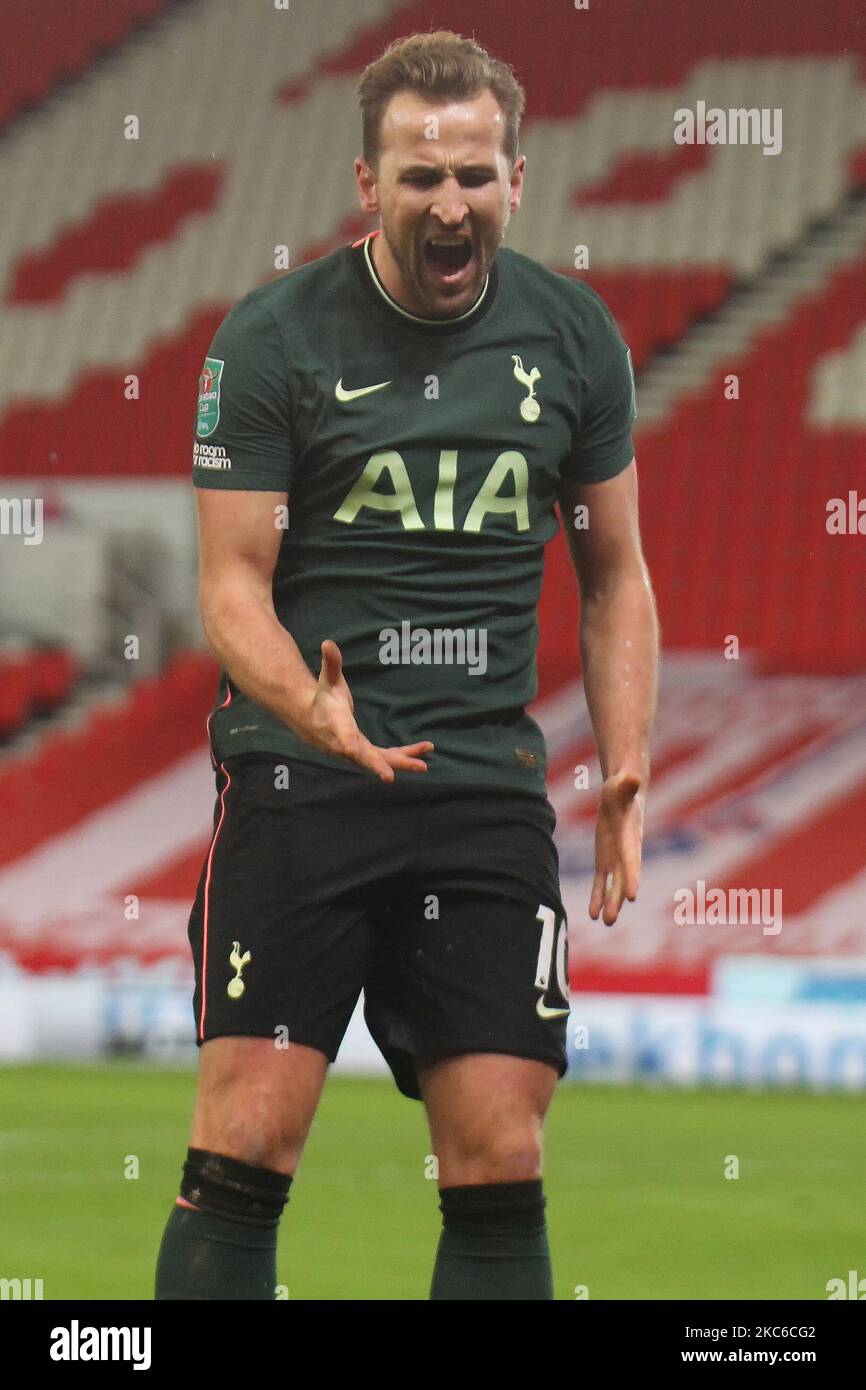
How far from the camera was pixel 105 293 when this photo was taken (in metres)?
14.0

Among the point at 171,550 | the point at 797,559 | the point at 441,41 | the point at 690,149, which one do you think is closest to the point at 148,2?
the point at 690,149

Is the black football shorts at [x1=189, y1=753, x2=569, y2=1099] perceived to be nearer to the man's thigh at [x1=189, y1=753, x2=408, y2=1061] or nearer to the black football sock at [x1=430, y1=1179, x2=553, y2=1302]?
the man's thigh at [x1=189, y1=753, x2=408, y2=1061]

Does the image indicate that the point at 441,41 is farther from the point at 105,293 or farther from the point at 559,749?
the point at 105,293

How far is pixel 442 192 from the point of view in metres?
2.83

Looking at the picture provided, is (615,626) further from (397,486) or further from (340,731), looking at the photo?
(340,731)

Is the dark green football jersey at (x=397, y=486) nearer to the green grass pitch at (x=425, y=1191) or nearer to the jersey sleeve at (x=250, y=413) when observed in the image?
the jersey sleeve at (x=250, y=413)

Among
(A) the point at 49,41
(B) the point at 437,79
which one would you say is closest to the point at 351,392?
(B) the point at 437,79

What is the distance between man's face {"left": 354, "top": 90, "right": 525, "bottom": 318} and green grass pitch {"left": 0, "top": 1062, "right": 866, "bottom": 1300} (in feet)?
9.06

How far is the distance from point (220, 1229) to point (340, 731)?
0.62m

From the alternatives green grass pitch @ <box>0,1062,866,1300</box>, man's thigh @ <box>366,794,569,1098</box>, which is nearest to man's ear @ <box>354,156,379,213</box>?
man's thigh @ <box>366,794,569,1098</box>

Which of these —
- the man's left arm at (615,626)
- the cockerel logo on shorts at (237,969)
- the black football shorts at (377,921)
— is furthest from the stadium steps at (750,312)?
the cockerel logo on shorts at (237,969)

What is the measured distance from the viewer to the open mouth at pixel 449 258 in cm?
287

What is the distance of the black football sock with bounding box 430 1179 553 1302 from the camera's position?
2.85 metres

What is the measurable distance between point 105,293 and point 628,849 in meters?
11.6
